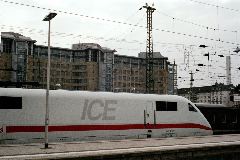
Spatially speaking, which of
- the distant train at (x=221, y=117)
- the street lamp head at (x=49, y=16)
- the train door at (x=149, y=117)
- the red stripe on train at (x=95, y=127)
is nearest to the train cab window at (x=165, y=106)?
the train door at (x=149, y=117)

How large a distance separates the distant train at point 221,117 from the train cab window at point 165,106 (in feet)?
17.1

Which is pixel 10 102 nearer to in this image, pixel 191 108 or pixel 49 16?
pixel 49 16

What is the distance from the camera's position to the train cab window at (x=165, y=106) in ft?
83.6

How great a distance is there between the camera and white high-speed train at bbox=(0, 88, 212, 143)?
65.2ft

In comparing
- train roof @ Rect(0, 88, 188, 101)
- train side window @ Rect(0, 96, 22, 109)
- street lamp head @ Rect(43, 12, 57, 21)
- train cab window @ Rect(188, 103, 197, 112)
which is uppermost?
street lamp head @ Rect(43, 12, 57, 21)

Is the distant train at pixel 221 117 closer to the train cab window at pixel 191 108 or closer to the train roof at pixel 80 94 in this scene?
the train cab window at pixel 191 108

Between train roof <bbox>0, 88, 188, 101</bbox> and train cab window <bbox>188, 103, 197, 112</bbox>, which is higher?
train roof <bbox>0, 88, 188, 101</bbox>

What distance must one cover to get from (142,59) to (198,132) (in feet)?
383

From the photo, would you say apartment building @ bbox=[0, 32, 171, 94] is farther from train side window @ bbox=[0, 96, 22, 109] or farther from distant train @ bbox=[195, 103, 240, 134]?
train side window @ bbox=[0, 96, 22, 109]

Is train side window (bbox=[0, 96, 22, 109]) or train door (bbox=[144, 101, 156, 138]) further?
train door (bbox=[144, 101, 156, 138])

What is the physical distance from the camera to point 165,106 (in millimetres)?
25844

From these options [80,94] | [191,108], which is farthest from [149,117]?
[80,94]

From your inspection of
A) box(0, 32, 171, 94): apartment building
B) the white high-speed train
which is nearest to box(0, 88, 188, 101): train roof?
the white high-speed train

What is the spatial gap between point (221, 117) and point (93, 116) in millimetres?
14570
